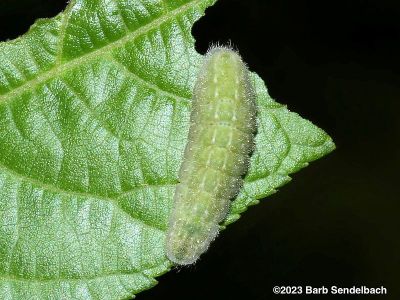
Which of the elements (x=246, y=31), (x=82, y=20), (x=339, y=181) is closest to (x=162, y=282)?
(x=339, y=181)

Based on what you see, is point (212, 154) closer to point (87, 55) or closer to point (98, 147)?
point (98, 147)

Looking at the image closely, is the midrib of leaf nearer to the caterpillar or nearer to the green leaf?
the green leaf

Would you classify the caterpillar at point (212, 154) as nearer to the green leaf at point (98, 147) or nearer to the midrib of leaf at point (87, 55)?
the green leaf at point (98, 147)

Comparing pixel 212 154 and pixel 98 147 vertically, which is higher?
pixel 98 147

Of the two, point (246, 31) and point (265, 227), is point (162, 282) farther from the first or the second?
point (246, 31)

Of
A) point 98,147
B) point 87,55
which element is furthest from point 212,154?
point 87,55

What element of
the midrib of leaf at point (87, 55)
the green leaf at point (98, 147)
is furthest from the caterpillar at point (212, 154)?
the midrib of leaf at point (87, 55)

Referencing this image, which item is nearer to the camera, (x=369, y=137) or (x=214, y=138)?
(x=214, y=138)
